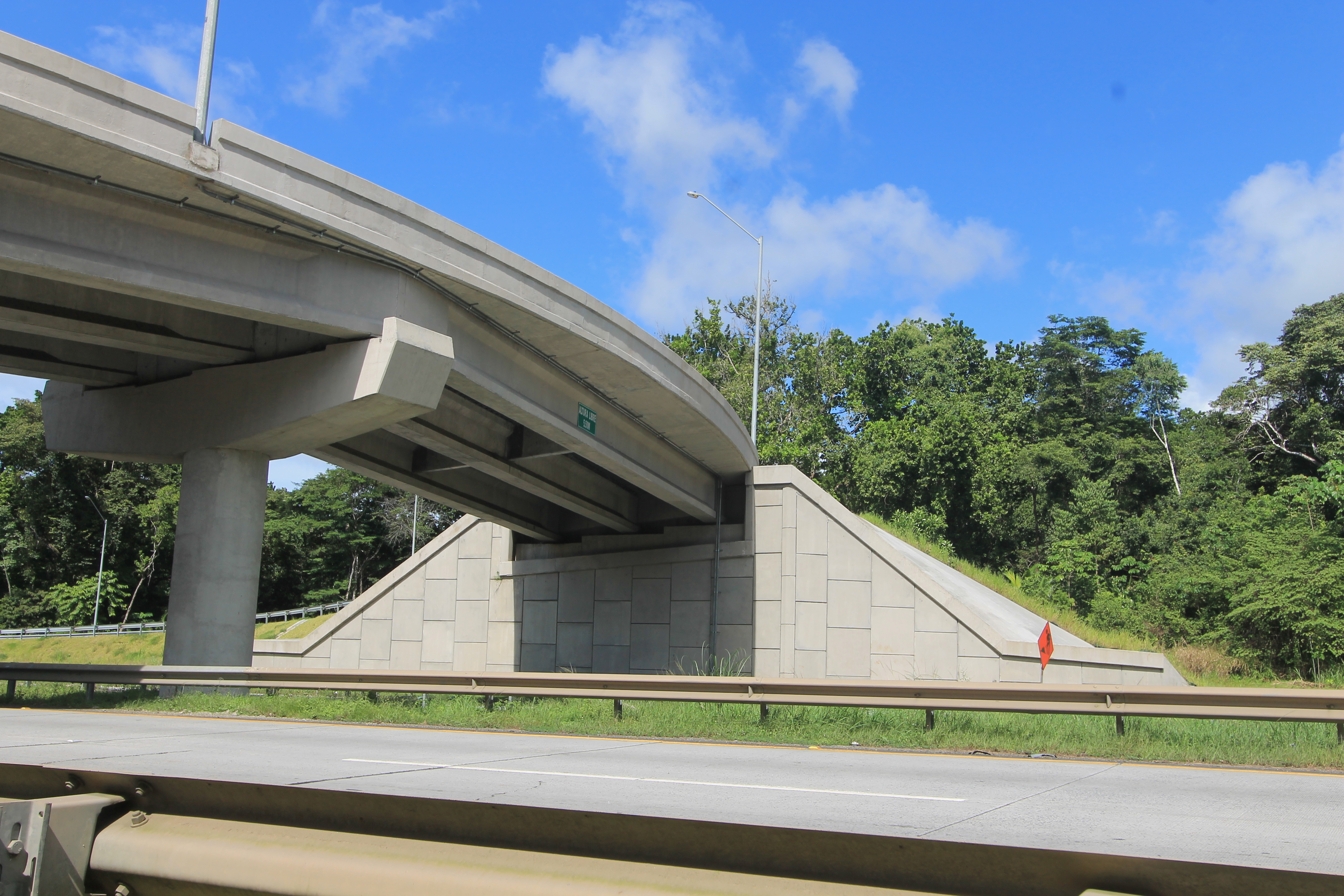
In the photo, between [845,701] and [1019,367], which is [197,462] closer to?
[845,701]

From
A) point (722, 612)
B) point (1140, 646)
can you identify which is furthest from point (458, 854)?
point (1140, 646)

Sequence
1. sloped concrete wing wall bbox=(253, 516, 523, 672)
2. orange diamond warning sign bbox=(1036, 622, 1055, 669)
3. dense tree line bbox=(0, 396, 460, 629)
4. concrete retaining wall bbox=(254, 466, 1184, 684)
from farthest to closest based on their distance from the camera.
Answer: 1. dense tree line bbox=(0, 396, 460, 629)
2. sloped concrete wing wall bbox=(253, 516, 523, 672)
3. concrete retaining wall bbox=(254, 466, 1184, 684)
4. orange diamond warning sign bbox=(1036, 622, 1055, 669)

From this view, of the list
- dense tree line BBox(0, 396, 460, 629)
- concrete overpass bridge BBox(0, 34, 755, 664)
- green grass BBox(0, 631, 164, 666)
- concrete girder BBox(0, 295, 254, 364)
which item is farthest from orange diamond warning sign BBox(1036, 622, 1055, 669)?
dense tree line BBox(0, 396, 460, 629)

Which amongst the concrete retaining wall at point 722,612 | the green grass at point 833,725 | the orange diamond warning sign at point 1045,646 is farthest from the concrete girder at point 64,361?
the orange diamond warning sign at point 1045,646

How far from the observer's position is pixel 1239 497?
43594mm

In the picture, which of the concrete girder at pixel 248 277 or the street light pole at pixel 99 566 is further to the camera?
the street light pole at pixel 99 566

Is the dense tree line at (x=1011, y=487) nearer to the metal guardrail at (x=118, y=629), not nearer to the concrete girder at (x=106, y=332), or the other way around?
the metal guardrail at (x=118, y=629)

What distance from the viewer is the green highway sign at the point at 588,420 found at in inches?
800

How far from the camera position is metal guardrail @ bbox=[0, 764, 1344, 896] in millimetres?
2098

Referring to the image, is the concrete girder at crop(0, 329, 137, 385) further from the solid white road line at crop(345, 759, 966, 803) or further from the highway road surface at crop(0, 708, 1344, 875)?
the solid white road line at crop(345, 759, 966, 803)

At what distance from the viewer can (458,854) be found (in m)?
2.48

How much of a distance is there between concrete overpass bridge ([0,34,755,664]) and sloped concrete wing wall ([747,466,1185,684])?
3960 millimetres

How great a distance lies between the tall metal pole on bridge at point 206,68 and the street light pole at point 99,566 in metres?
49.7

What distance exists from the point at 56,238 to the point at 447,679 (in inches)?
318
